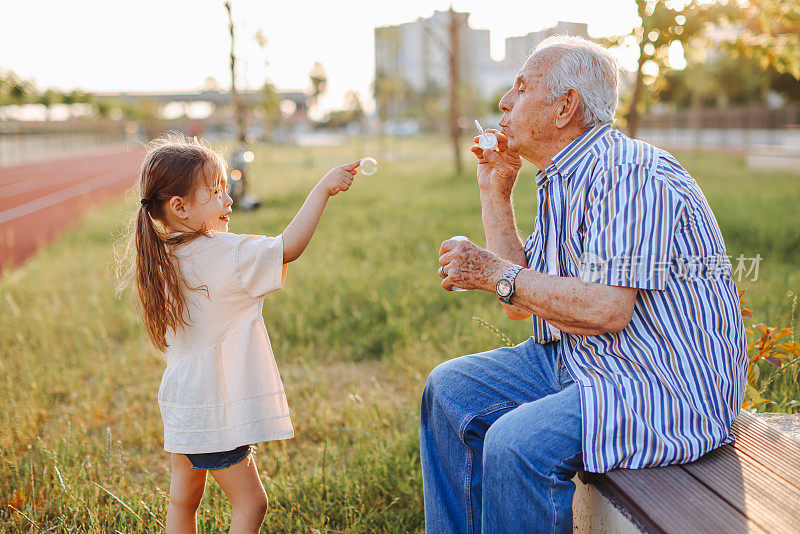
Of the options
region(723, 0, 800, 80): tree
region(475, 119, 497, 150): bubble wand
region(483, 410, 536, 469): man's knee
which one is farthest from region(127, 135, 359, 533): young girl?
region(723, 0, 800, 80): tree

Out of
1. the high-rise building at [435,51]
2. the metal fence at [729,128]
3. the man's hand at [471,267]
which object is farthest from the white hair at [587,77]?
the metal fence at [729,128]

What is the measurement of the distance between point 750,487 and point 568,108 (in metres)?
1.10

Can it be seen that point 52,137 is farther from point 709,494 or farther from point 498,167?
point 709,494

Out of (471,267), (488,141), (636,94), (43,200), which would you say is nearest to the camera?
(471,267)

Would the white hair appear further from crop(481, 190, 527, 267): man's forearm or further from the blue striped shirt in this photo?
crop(481, 190, 527, 267): man's forearm

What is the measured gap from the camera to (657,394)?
1687 millimetres

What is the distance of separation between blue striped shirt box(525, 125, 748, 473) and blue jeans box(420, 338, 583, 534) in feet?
0.27

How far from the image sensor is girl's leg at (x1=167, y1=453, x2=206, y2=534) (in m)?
2.11

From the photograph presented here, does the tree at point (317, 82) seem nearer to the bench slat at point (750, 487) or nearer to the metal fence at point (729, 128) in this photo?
the metal fence at point (729, 128)

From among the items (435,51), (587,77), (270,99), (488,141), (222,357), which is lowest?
(222,357)

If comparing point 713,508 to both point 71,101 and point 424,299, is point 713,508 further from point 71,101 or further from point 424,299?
point 71,101

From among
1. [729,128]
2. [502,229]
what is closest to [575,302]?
[502,229]

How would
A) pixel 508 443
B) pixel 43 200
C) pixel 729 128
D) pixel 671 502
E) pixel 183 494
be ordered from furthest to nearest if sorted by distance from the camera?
pixel 729 128 → pixel 43 200 → pixel 183 494 → pixel 508 443 → pixel 671 502

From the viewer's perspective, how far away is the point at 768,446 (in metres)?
1.80
